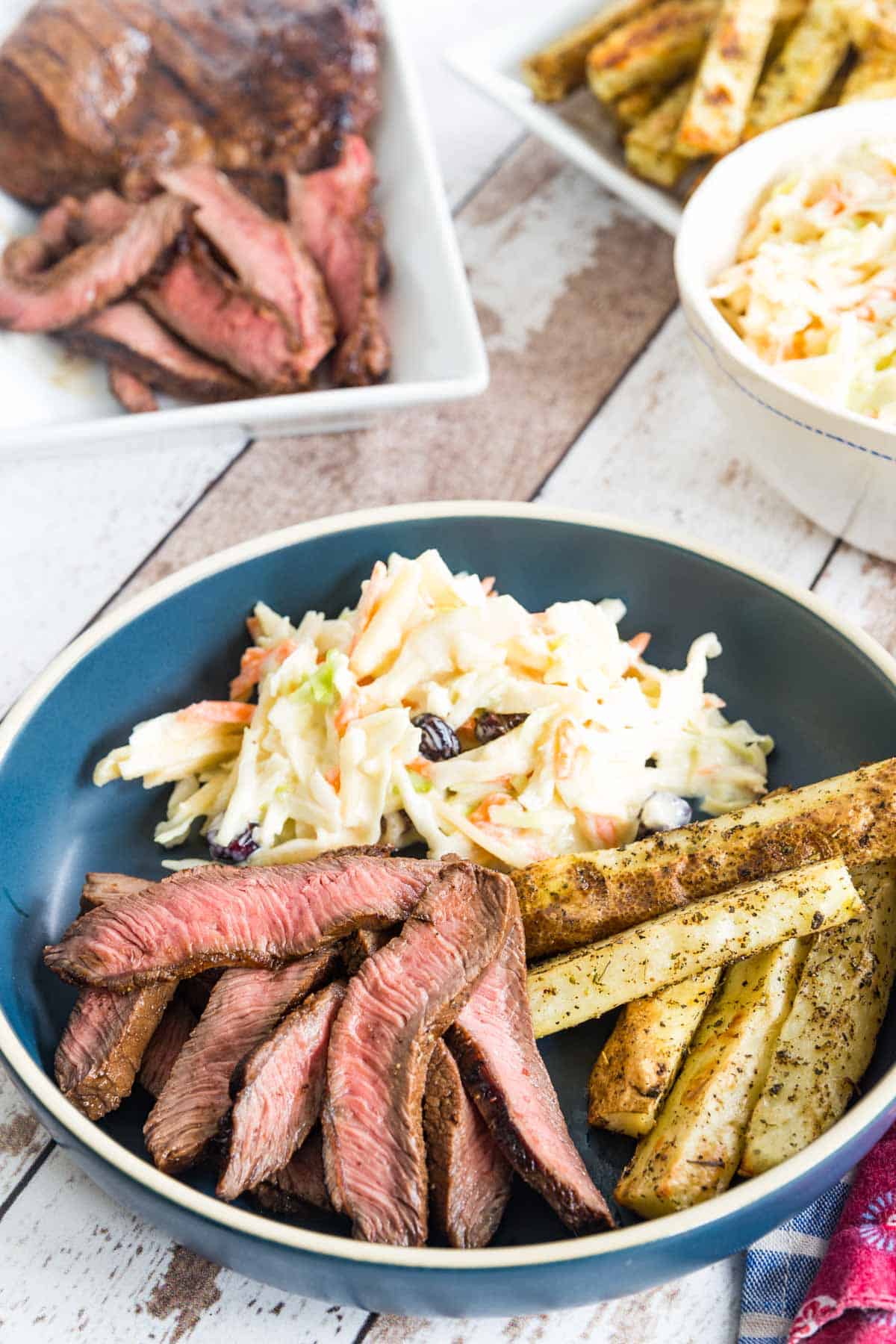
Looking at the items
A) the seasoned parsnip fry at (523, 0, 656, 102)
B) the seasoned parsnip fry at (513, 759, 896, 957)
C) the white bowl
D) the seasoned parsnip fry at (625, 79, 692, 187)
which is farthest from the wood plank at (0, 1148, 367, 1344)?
the seasoned parsnip fry at (523, 0, 656, 102)

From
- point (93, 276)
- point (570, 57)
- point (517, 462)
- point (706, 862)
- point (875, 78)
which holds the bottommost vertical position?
point (517, 462)

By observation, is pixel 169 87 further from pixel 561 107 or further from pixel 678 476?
pixel 678 476

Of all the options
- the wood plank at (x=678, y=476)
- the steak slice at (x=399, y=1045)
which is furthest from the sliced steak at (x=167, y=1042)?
the wood plank at (x=678, y=476)

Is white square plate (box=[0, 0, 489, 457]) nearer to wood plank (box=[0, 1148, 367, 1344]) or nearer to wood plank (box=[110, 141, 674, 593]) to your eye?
wood plank (box=[110, 141, 674, 593])

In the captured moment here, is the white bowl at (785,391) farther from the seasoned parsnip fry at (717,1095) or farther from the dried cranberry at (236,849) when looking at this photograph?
the dried cranberry at (236,849)

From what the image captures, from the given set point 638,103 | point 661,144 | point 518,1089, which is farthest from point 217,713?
point 638,103
